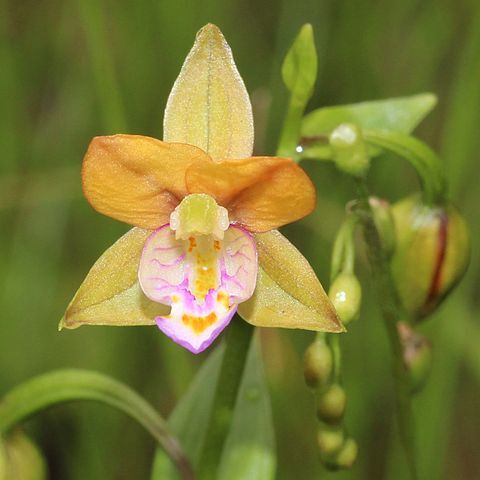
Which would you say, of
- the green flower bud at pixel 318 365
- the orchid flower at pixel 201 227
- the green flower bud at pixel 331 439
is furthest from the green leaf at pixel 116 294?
the green flower bud at pixel 331 439

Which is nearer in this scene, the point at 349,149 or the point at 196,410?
the point at 349,149

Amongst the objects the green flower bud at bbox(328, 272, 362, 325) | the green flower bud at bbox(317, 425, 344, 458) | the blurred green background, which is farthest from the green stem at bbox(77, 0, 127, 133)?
the green flower bud at bbox(317, 425, 344, 458)

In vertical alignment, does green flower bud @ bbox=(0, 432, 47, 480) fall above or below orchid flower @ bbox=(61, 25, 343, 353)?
below

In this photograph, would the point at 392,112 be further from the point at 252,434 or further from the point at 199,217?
the point at 252,434

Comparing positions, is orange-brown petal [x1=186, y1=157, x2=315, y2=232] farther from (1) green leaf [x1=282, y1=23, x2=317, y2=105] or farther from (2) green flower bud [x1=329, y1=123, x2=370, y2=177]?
(1) green leaf [x1=282, y1=23, x2=317, y2=105]

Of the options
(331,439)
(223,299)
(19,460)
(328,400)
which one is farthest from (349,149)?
(19,460)

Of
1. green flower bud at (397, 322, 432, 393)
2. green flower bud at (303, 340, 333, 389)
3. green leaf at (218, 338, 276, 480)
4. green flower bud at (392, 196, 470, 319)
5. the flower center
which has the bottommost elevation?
green leaf at (218, 338, 276, 480)

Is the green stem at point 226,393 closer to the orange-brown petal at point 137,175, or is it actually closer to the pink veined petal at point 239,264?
the pink veined petal at point 239,264
